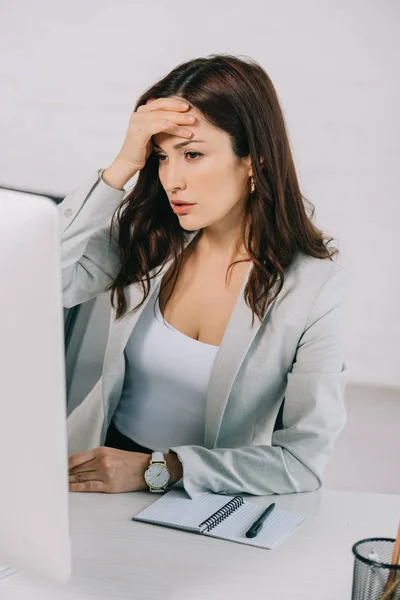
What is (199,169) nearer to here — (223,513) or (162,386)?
(162,386)

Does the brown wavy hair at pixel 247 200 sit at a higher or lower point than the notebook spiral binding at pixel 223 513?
higher

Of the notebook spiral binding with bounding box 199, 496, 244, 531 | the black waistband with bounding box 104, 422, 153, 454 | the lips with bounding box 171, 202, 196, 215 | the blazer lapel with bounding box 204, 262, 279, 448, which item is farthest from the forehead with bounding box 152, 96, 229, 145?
the notebook spiral binding with bounding box 199, 496, 244, 531

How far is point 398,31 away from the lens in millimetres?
4098

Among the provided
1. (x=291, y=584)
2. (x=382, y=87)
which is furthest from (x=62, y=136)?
(x=291, y=584)

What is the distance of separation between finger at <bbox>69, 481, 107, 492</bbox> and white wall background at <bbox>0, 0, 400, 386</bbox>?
2.95 meters

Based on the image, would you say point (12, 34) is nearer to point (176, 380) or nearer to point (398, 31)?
point (398, 31)

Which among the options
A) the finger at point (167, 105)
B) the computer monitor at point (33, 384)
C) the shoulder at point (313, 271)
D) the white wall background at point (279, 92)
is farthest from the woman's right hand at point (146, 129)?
the white wall background at point (279, 92)

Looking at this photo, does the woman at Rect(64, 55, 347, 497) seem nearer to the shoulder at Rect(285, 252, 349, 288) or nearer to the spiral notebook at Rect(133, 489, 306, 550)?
the shoulder at Rect(285, 252, 349, 288)

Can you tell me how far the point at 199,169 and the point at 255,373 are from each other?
452 millimetres

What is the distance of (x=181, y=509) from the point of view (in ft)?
4.40

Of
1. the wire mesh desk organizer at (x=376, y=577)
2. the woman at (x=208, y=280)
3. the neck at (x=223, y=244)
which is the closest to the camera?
the wire mesh desk organizer at (x=376, y=577)

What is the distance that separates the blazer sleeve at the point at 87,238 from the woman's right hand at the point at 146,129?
5cm

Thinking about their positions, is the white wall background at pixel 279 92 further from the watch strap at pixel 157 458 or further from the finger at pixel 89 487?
the finger at pixel 89 487

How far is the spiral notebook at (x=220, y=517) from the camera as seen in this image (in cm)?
125
